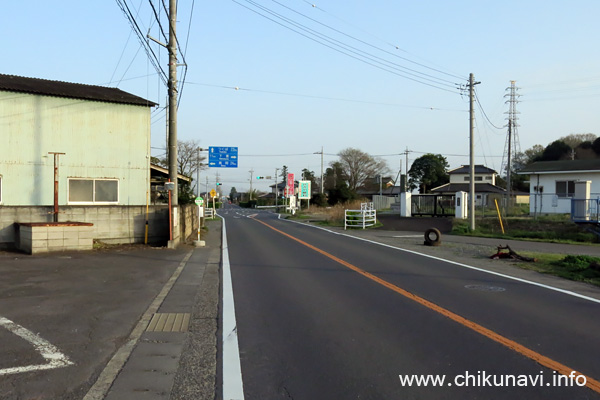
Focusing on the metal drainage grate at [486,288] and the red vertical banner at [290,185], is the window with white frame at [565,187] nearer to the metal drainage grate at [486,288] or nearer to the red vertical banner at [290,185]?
the metal drainage grate at [486,288]

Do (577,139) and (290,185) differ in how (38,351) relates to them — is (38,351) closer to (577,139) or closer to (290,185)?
(290,185)

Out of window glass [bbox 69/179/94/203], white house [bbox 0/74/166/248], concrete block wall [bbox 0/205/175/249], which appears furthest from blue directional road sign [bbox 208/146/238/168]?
window glass [bbox 69/179/94/203]

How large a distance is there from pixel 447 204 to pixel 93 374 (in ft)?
115

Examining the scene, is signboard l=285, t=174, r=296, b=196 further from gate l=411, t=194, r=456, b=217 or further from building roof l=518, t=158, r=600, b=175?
building roof l=518, t=158, r=600, b=175

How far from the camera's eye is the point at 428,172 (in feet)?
273

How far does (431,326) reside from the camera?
6.54 m

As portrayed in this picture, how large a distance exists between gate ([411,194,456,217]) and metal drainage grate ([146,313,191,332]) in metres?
29.8

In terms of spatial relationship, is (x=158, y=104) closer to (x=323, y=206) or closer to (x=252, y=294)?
(x=252, y=294)

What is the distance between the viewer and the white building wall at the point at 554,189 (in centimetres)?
3300

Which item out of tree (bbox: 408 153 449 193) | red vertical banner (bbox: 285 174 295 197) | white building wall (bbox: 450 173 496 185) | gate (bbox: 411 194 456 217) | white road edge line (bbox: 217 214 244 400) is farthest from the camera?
tree (bbox: 408 153 449 193)

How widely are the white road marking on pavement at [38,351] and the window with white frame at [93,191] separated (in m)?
12.1

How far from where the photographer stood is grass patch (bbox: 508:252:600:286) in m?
11.1

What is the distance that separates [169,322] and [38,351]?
6.33 feet

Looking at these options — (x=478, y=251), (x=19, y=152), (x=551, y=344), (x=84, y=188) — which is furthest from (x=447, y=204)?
(x=551, y=344)
